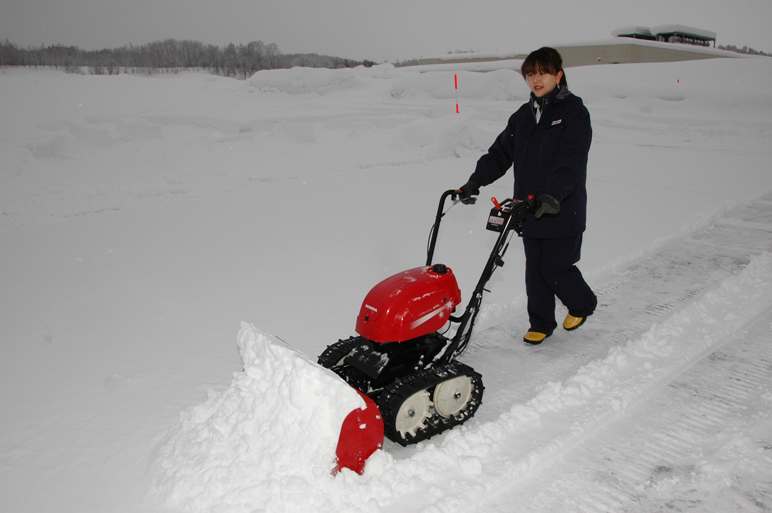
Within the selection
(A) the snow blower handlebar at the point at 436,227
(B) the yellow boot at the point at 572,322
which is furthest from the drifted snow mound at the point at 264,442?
(B) the yellow boot at the point at 572,322

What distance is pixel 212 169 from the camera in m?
8.29

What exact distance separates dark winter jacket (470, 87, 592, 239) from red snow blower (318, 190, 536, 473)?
364mm

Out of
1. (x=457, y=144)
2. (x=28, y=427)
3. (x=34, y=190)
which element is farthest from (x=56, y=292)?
(x=457, y=144)

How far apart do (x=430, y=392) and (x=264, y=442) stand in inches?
31.5

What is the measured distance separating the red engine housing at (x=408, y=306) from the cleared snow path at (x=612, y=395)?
1.63 feet

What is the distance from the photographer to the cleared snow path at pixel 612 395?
205 cm

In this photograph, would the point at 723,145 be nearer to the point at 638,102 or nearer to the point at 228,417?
the point at 638,102

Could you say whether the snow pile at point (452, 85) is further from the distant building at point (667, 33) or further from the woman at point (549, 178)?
the distant building at point (667, 33)

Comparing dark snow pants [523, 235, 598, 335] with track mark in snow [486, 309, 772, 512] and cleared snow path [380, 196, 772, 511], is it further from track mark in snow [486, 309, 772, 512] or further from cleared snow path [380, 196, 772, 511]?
track mark in snow [486, 309, 772, 512]

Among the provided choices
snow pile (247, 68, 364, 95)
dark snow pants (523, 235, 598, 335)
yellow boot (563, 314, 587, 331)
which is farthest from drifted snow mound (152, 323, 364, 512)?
snow pile (247, 68, 364, 95)

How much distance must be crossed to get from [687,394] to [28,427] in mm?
3161

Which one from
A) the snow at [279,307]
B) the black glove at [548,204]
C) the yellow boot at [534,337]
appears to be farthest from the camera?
the yellow boot at [534,337]

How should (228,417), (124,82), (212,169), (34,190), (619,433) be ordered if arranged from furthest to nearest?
(124,82) < (212,169) < (34,190) < (619,433) < (228,417)

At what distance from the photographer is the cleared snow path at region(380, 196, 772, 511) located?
205cm
